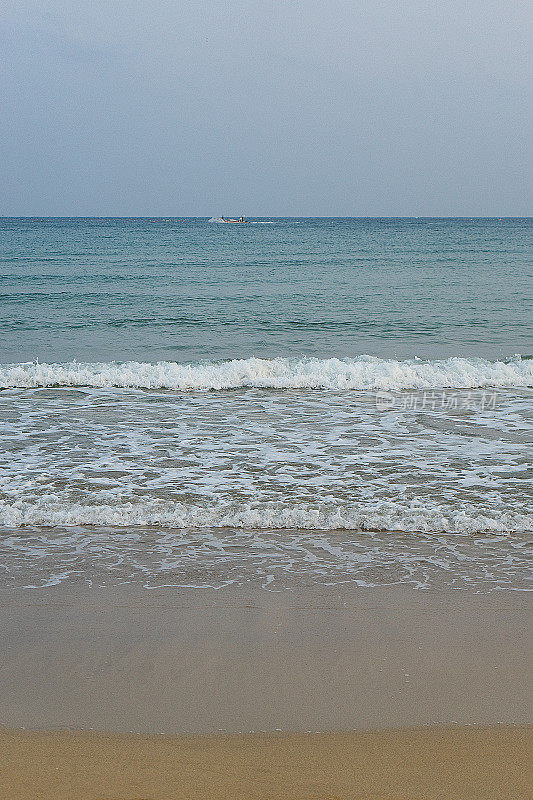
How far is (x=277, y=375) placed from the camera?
11805mm

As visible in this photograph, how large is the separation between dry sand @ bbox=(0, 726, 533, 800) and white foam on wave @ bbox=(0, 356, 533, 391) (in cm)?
836

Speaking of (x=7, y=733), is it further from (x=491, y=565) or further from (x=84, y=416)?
(x=84, y=416)

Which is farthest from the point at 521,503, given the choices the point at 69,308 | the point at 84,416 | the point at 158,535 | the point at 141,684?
the point at 69,308

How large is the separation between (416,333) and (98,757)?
570 inches

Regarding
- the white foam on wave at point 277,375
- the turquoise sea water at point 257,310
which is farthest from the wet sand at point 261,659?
the turquoise sea water at point 257,310

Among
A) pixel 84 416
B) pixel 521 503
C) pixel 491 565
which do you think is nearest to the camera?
pixel 491 565

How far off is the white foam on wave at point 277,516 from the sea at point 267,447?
0.06ft

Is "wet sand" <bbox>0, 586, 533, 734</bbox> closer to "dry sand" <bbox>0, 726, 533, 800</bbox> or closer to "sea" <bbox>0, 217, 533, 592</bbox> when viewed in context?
"dry sand" <bbox>0, 726, 533, 800</bbox>

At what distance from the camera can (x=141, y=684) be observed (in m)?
3.19

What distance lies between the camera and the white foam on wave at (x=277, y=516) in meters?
5.29

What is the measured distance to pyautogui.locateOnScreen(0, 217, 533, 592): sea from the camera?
4719 millimetres
